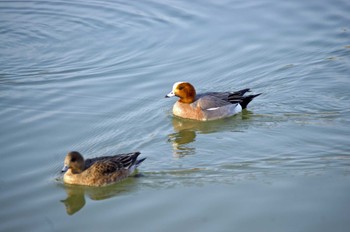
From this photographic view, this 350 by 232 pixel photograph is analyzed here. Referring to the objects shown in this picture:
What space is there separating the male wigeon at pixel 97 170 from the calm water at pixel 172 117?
0.52 ft

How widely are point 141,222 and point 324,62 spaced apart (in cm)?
708

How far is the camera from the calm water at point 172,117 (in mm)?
8359

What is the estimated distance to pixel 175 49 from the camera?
14.2 m

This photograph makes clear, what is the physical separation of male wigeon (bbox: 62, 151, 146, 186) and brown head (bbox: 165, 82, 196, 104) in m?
2.93

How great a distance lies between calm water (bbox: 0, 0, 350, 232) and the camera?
27.4 feet

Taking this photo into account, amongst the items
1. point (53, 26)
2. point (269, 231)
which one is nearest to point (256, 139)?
point (269, 231)

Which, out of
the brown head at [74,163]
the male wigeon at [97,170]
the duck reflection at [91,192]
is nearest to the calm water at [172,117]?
the duck reflection at [91,192]

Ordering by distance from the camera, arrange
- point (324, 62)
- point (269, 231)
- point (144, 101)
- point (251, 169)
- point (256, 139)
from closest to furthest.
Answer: point (269, 231)
point (251, 169)
point (256, 139)
point (144, 101)
point (324, 62)

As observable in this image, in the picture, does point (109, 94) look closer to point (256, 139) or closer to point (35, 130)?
point (35, 130)

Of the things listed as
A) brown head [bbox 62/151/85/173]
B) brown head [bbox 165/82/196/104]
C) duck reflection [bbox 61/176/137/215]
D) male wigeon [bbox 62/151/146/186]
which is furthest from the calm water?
brown head [bbox 165/82/196/104]

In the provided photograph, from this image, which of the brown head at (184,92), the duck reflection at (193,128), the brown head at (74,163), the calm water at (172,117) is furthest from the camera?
the brown head at (184,92)

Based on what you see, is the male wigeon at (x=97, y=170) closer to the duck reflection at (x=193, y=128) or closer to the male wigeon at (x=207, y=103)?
the duck reflection at (x=193, y=128)

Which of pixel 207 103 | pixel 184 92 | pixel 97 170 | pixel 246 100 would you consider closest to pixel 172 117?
pixel 184 92

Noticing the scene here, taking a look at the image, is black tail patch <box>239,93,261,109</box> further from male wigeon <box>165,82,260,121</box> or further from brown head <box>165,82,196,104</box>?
brown head <box>165,82,196,104</box>
